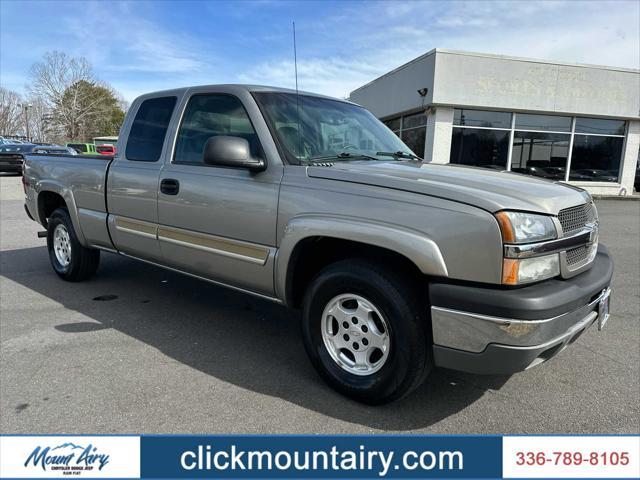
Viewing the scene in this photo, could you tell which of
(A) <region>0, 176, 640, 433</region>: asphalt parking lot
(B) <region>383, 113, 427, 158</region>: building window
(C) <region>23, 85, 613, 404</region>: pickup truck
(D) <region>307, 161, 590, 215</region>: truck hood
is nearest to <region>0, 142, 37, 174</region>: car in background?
(B) <region>383, 113, 427, 158</region>: building window

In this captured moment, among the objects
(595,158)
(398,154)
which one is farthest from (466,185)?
(595,158)

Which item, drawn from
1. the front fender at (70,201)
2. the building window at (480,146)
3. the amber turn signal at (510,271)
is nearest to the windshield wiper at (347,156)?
the amber turn signal at (510,271)

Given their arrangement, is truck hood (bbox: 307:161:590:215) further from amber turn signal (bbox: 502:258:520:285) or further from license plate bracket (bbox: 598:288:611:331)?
license plate bracket (bbox: 598:288:611:331)

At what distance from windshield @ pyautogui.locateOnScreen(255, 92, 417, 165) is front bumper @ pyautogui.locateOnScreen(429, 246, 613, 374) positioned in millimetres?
1363

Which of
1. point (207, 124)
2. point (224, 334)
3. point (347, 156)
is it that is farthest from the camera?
point (224, 334)

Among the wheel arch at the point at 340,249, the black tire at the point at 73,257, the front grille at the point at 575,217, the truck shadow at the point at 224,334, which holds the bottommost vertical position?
the truck shadow at the point at 224,334

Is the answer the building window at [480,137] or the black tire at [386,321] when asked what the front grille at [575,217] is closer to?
the black tire at [386,321]

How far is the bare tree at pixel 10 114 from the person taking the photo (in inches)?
2783

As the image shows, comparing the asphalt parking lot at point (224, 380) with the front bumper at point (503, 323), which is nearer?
the front bumper at point (503, 323)

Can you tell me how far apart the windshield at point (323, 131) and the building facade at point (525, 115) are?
533 inches

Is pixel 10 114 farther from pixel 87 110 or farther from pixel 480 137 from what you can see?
pixel 480 137

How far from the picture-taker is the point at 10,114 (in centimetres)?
7238

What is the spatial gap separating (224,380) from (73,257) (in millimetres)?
3008

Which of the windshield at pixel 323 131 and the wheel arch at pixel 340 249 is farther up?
the windshield at pixel 323 131
